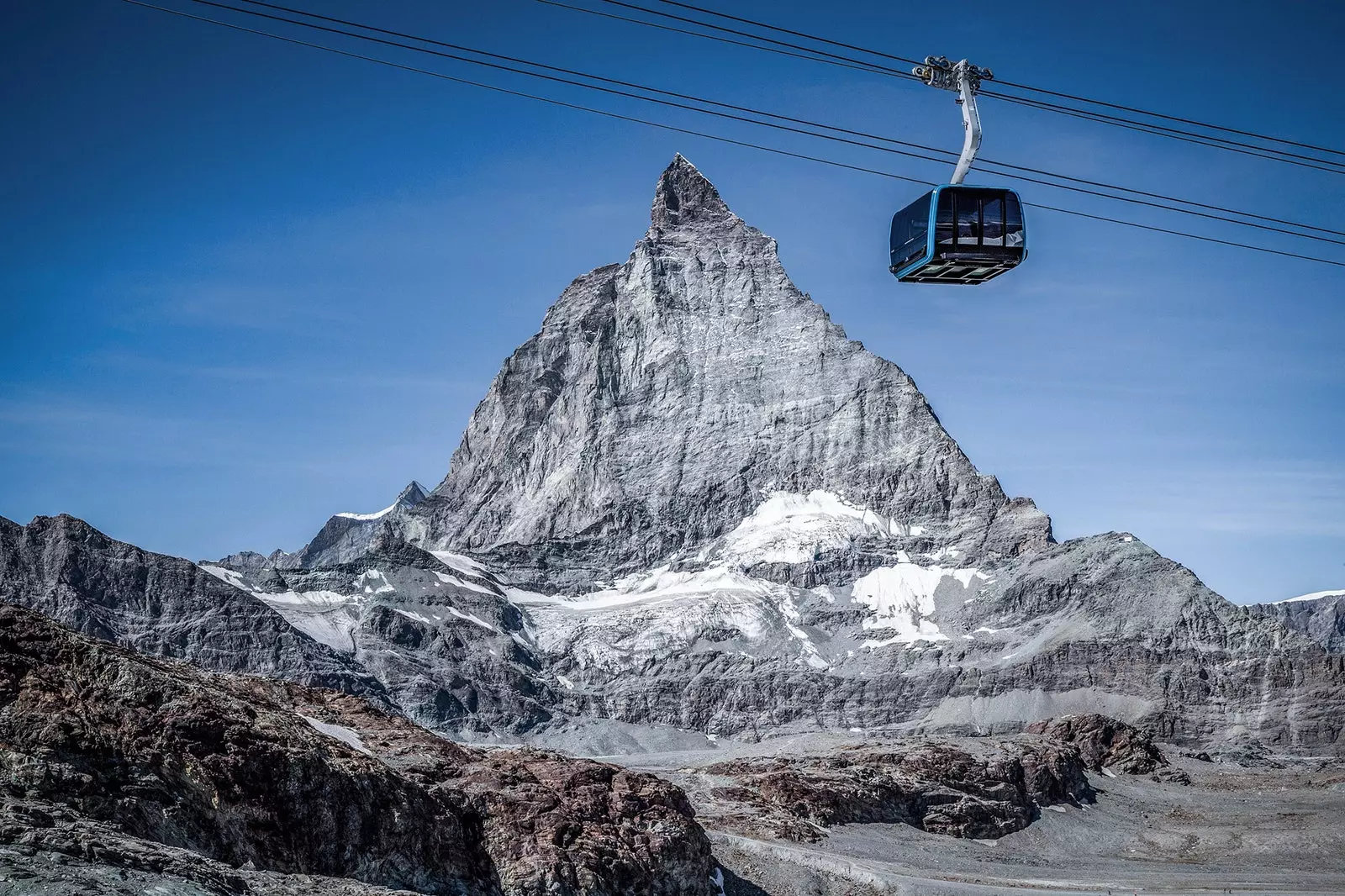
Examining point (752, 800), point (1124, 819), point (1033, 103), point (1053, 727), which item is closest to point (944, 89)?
point (1033, 103)

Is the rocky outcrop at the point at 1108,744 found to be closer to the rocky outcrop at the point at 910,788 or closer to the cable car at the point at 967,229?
the rocky outcrop at the point at 910,788

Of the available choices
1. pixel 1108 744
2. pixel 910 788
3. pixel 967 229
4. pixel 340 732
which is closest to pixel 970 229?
pixel 967 229

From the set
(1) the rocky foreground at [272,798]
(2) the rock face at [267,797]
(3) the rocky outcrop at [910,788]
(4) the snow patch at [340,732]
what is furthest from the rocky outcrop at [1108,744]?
(4) the snow patch at [340,732]

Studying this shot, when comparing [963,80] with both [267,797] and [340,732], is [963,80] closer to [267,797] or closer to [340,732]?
[267,797]

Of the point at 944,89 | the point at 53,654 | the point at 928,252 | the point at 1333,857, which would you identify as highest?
the point at 944,89

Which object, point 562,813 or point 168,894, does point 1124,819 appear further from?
point 168,894

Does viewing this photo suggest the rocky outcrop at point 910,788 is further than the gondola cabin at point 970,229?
Yes
